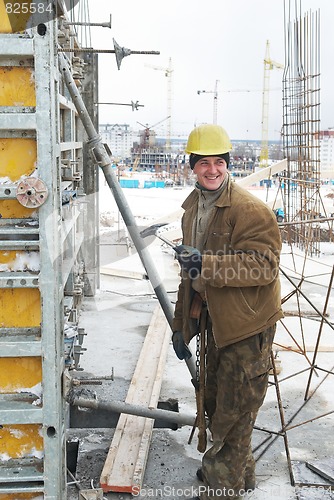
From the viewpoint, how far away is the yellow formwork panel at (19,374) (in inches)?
116

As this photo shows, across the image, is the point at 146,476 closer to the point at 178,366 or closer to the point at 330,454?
the point at 330,454

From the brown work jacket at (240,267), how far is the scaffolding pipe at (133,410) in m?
0.96

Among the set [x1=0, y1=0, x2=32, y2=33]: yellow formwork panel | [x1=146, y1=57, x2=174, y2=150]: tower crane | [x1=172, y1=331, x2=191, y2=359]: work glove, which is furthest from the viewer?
[x1=146, y1=57, x2=174, y2=150]: tower crane

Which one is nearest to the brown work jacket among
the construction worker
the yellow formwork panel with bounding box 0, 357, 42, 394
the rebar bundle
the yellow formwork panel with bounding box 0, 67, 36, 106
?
the construction worker

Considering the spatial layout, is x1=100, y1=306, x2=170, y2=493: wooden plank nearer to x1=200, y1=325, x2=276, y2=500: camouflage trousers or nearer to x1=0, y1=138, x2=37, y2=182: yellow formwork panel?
x1=200, y1=325, x2=276, y2=500: camouflage trousers

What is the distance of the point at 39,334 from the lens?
2.92 m

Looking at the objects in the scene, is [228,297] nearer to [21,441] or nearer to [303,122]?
[21,441]

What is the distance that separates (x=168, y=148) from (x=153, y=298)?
90.3 m

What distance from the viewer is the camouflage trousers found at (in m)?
3.38

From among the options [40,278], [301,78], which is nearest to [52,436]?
[40,278]

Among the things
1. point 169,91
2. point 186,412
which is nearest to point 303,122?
point 186,412

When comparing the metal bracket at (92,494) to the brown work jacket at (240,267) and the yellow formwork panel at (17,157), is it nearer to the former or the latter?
the brown work jacket at (240,267)

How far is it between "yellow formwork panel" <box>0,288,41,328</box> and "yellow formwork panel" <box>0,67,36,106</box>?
0.92 metres

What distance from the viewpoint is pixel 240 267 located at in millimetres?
3168
